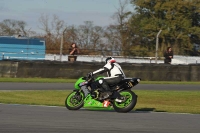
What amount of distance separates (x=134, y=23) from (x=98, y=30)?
29.6 ft

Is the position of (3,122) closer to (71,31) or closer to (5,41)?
(5,41)

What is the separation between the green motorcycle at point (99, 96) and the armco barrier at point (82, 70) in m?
14.0

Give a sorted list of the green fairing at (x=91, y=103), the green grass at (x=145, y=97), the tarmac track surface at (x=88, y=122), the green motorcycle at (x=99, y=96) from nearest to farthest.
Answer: the tarmac track surface at (x=88, y=122), the green motorcycle at (x=99, y=96), the green fairing at (x=91, y=103), the green grass at (x=145, y=97)

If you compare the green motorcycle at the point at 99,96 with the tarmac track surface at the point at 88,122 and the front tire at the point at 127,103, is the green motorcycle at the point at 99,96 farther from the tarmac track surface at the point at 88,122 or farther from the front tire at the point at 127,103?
the tarmac track surface at the point at 88,122

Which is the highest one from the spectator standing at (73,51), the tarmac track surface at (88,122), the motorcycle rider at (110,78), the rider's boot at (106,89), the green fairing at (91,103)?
the spectator standing at (73,51)

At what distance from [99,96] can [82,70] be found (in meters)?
14.5

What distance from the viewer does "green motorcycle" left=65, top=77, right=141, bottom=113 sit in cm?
1267

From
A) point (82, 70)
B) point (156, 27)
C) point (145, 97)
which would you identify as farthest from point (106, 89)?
point (156, 27)

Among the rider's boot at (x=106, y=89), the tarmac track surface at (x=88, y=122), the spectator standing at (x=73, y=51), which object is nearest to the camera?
the tarmac track surface at (x=88, y=122)

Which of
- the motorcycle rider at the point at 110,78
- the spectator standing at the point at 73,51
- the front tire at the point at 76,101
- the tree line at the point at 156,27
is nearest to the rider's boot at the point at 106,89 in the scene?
the motorcycle rider at the point at 110,78

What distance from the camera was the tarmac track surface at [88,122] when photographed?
9.33m

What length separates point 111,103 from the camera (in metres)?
13.1

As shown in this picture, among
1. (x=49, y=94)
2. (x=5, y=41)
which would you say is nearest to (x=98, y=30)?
(x=5, y=41)

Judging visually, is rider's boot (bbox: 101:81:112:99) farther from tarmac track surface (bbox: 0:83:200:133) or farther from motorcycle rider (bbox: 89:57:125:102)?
tarmac track surface (bbox: 0:83:200:133)
